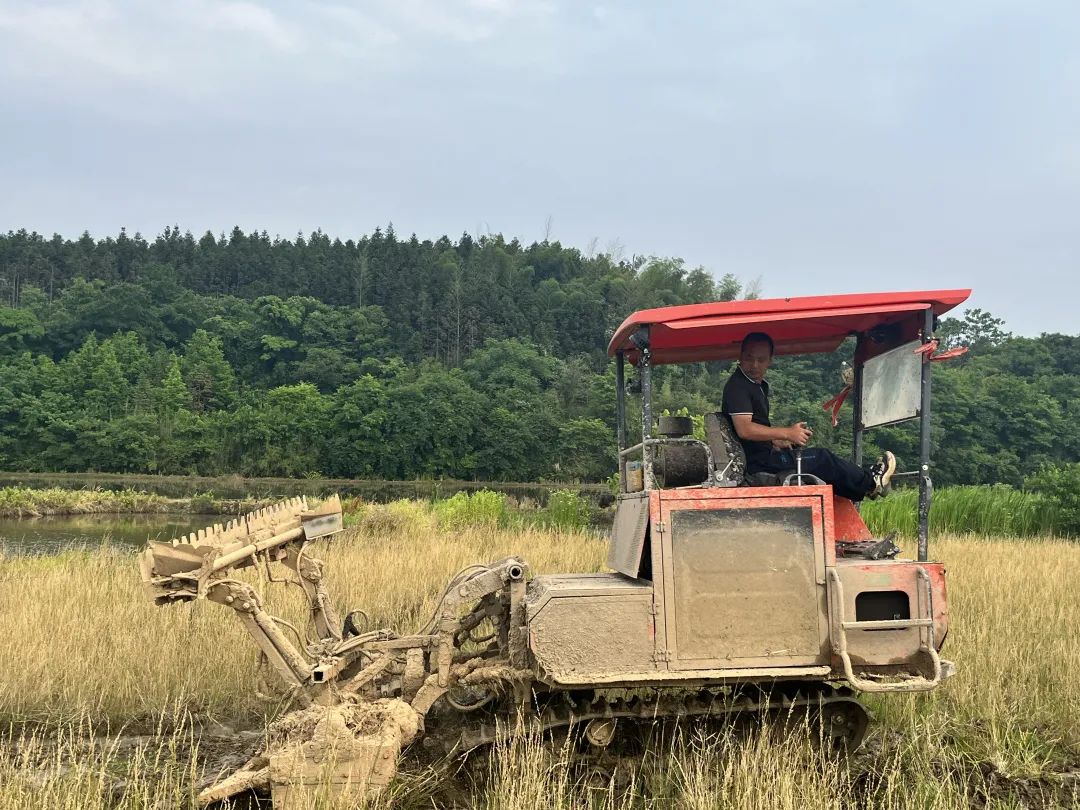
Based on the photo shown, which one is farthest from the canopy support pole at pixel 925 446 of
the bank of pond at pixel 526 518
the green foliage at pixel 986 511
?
the green foliage at pixel 986 511

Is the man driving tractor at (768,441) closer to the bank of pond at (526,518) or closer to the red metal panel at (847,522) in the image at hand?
the red metal panel at (847,522)

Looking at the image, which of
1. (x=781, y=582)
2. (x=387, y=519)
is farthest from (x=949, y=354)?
(x=387, y=519)

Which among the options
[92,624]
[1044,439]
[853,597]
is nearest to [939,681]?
[853,597]

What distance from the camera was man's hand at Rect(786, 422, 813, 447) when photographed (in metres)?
5.07

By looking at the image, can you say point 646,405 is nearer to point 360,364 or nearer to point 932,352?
point 932,352

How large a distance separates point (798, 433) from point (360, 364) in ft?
244

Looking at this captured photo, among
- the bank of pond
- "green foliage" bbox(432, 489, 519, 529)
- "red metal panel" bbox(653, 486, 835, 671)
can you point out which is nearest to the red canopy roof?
"red metal panel" bbox(653, 486, 835, 671)

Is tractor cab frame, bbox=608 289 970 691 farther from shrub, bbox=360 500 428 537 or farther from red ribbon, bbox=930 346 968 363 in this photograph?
shrub, bbox=360 500 428 537

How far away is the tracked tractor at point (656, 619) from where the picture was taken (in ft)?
14.4

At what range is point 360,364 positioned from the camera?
7725cm

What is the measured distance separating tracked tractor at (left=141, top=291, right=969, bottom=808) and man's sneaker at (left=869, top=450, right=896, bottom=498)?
0.22 meters

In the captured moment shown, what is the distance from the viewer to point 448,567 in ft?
36.2

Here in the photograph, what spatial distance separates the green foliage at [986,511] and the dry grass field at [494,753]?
641 cm

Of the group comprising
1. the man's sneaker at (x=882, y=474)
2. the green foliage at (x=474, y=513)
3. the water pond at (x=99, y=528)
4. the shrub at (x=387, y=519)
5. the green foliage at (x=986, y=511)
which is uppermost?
the man's sneaker at (x=882, y=474)
